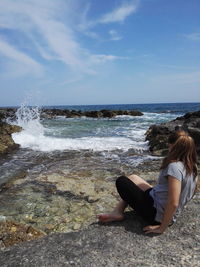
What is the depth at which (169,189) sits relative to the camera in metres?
3.46

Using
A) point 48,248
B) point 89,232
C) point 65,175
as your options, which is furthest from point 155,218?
point 65,175

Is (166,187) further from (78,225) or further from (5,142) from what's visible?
(5,142)

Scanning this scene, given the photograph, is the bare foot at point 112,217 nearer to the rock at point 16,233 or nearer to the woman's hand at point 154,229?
the woman's hand at point 154,229

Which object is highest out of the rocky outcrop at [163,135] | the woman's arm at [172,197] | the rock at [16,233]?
the woman's arm at [172,197]

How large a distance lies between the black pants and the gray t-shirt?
73 mm

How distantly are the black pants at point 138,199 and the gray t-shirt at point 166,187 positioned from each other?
2.9 inches

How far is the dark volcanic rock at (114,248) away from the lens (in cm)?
322

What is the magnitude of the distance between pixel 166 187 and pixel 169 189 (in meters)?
0.17

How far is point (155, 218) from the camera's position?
3.73 m

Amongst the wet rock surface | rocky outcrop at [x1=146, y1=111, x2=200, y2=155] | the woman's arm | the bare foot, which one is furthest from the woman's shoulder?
rocky outcrop at [x1=146, y1=111, x2=200, y2=155]

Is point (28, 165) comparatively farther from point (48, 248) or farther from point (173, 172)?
point (173, 172)

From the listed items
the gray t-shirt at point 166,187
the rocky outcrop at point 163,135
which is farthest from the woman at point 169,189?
the rocky outcrop at point 163,135

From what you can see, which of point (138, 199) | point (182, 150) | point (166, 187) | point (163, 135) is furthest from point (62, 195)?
point (163, 135)

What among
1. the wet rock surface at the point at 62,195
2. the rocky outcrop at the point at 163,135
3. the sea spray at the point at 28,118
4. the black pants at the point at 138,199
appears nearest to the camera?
the black pants at the point at 138,199
